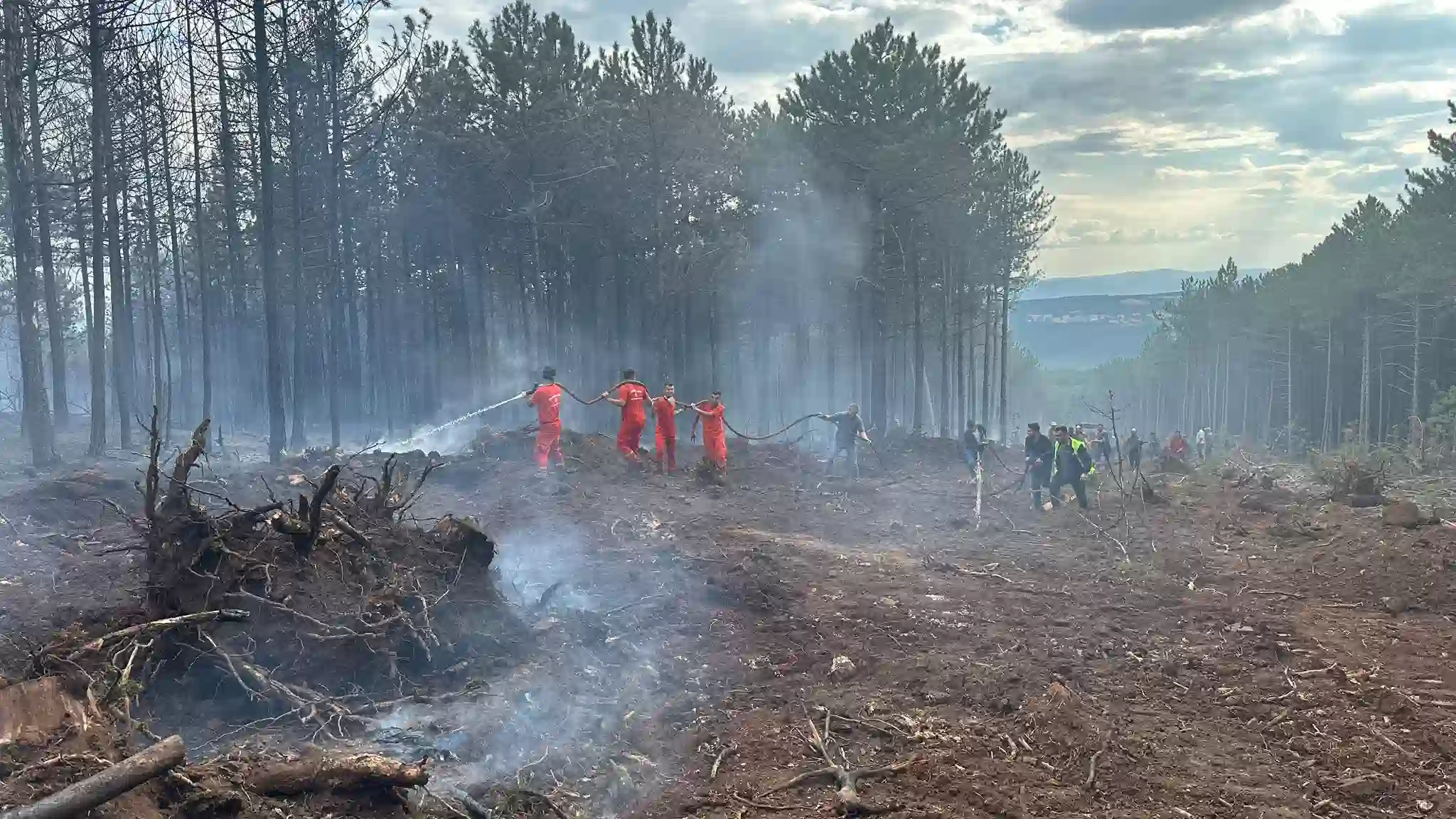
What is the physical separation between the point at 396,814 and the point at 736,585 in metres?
5.26

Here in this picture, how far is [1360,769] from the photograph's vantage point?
18.6ft

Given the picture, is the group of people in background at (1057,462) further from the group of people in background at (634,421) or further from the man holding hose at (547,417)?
the man holding hose at (547,417)

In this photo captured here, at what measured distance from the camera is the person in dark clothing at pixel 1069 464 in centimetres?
1534

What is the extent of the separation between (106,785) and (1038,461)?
14.8 meters

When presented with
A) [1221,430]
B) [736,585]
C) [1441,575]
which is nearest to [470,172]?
[736,585]

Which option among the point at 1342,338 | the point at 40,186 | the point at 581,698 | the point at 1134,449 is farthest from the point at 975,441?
the point at 1342,338

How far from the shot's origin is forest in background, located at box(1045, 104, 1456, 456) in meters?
28.8

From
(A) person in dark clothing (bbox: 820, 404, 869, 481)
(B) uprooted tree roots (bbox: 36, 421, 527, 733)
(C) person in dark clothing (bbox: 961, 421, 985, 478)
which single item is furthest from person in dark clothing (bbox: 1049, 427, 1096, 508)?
(B) uprooted tree roots (bbox: 36, 421, 527, 733)

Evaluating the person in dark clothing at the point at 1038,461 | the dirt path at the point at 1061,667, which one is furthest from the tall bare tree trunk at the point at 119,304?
the person in dark clothing at the point at 1038,461

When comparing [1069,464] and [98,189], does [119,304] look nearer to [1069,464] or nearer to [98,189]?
[98,189]

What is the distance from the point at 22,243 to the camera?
16172 millimetres

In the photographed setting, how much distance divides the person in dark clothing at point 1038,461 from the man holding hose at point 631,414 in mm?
6941

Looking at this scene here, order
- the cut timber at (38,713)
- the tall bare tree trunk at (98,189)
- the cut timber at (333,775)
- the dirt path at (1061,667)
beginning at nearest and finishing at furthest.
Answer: the cut timber at (38,713), the cut timber at (333,775), the dirt path at (1061,667), the tall bare tree trunk at (98,189)

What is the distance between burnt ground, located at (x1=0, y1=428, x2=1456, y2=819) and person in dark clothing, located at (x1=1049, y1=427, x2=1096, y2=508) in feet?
6.11
